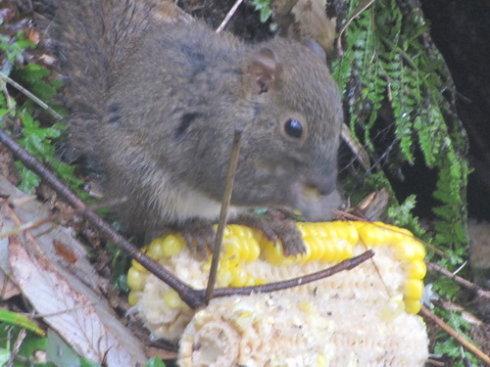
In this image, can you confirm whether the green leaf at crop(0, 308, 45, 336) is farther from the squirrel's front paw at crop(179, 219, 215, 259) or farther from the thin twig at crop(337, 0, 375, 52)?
the thin twig at crop(337, 0, 375, 52)

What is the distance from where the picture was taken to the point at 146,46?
12.4 ft

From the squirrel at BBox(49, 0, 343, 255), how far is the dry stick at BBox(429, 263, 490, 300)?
2.43ft

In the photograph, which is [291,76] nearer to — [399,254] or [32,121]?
[399,254]

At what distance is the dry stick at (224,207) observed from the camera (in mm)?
2600

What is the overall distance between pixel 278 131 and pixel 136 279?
2.46 feet

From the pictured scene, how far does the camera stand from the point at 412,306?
11.6ft

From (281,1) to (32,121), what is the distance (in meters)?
1.38

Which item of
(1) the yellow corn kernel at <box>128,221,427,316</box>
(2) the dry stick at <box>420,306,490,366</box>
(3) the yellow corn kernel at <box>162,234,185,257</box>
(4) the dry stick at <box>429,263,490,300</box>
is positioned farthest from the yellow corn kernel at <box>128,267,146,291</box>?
(4) the dry stick at <box>429,263,490,300</box>

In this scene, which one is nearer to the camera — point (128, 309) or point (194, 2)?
point (128, 309)

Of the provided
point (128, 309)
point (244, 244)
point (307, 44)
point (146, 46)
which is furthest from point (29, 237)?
point (307, 44)

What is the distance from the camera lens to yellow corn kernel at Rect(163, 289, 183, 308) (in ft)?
10.1

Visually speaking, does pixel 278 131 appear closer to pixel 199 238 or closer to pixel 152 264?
pixel 199 238

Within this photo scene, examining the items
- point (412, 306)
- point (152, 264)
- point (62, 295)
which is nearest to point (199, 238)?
point (152, 264)

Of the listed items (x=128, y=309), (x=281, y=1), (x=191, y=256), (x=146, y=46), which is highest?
(x=281, y=1)
